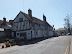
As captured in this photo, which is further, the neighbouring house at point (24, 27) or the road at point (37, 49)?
the neighbouring house at point (24, 27)

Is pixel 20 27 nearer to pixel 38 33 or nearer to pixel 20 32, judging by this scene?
pixel 20 32

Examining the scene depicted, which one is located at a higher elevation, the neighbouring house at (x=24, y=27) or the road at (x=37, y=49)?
the neighbouring house at (x=24, y=27)

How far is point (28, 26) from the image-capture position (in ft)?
93.0

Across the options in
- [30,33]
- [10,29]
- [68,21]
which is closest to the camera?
[30,33]

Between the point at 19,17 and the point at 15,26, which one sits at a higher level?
the point at 19,17

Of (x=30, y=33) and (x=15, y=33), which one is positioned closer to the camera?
(x=30, y=33)

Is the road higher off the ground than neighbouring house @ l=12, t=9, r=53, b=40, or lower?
lower

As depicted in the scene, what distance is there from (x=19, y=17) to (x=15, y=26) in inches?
134

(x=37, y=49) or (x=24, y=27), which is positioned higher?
(x=24, y=27)

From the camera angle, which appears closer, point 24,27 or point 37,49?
point 37,49

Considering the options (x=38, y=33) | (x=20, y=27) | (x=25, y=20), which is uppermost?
(x=25, y=20)

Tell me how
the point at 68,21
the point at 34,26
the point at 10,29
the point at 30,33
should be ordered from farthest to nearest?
the point at 68,21 → the point at 10,29 → the point at 34,26 → the point at 30,33

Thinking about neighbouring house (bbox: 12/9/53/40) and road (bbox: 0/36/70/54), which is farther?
neighbouring house (bbox: 12/9/53/40)

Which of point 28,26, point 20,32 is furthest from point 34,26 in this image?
point 20,32
